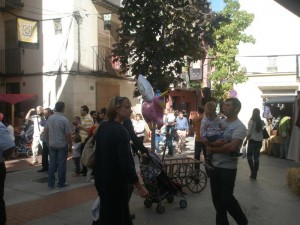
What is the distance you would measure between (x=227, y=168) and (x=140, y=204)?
2.65 meters

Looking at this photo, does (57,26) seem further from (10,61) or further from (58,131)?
(58,131)

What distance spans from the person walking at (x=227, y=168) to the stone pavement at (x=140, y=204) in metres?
1.20

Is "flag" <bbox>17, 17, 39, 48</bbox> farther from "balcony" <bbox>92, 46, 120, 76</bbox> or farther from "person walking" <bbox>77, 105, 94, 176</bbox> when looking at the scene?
"person walking" <bbox>77, 105, 94, 176</bbox>

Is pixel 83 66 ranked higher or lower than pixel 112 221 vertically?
higher

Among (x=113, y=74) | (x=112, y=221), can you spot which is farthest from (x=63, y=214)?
(x=113, y=74)

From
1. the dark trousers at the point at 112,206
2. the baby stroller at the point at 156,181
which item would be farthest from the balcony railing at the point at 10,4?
the dark trousers at the point at 112,206

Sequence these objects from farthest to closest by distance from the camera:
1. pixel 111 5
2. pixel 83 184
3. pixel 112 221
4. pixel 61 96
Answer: pixel 111 5 → pixel 61 96 → pixel 83 184 → pixel 112 221

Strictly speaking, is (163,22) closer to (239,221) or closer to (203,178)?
(203,178)

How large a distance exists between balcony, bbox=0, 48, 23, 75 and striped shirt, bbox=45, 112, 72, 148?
10214 millimetres

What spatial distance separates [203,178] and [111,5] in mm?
12519

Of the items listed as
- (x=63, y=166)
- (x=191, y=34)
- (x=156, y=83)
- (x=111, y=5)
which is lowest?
(x=63, y=166)

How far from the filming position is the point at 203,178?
7895 millimetres

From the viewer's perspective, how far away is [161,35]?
8047 mm

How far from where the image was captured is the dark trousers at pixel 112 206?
12.5 feet
